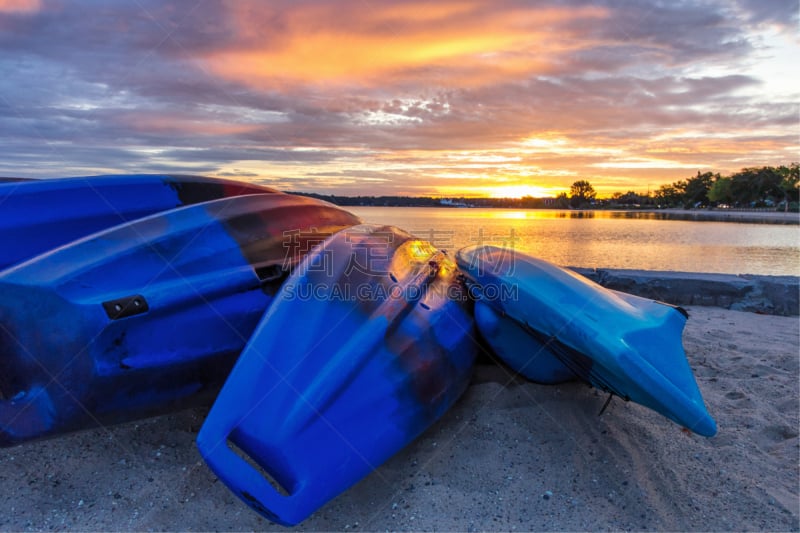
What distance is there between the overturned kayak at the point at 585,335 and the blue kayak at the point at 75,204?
2228mm

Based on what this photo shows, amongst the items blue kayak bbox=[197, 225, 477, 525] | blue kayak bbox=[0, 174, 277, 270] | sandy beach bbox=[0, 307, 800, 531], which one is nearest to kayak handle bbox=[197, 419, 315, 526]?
blue kayak bbox=[197, 225, 477, 525]

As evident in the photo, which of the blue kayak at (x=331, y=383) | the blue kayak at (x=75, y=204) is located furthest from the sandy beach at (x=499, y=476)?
the blue kayak at (x=75, y=204)

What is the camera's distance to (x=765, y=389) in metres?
3.07

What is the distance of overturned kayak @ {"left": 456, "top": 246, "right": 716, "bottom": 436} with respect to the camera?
83.0 inches

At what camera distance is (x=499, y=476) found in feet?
6.89

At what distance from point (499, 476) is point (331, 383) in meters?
0.85

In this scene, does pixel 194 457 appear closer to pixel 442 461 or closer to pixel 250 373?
pixel 250 373

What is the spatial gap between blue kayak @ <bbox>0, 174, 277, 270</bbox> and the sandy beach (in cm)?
125

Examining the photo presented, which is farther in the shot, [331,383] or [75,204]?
[75,204]

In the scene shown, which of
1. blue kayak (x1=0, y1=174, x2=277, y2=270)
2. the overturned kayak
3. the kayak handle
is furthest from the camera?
blue kayak (x1=0, y1=174, x2=277, y2=270)

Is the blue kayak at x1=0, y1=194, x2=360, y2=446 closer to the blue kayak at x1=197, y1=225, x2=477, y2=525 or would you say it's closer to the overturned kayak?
the blue kayak at x1=197, y1=225, x2=477, y2=525

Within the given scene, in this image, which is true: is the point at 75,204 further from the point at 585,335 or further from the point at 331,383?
the point at 585,335

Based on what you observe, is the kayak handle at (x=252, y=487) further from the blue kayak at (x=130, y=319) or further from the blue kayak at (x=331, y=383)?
the blue kayak at (x=130, y=319)

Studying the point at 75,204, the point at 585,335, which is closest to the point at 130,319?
the point at 75,204
